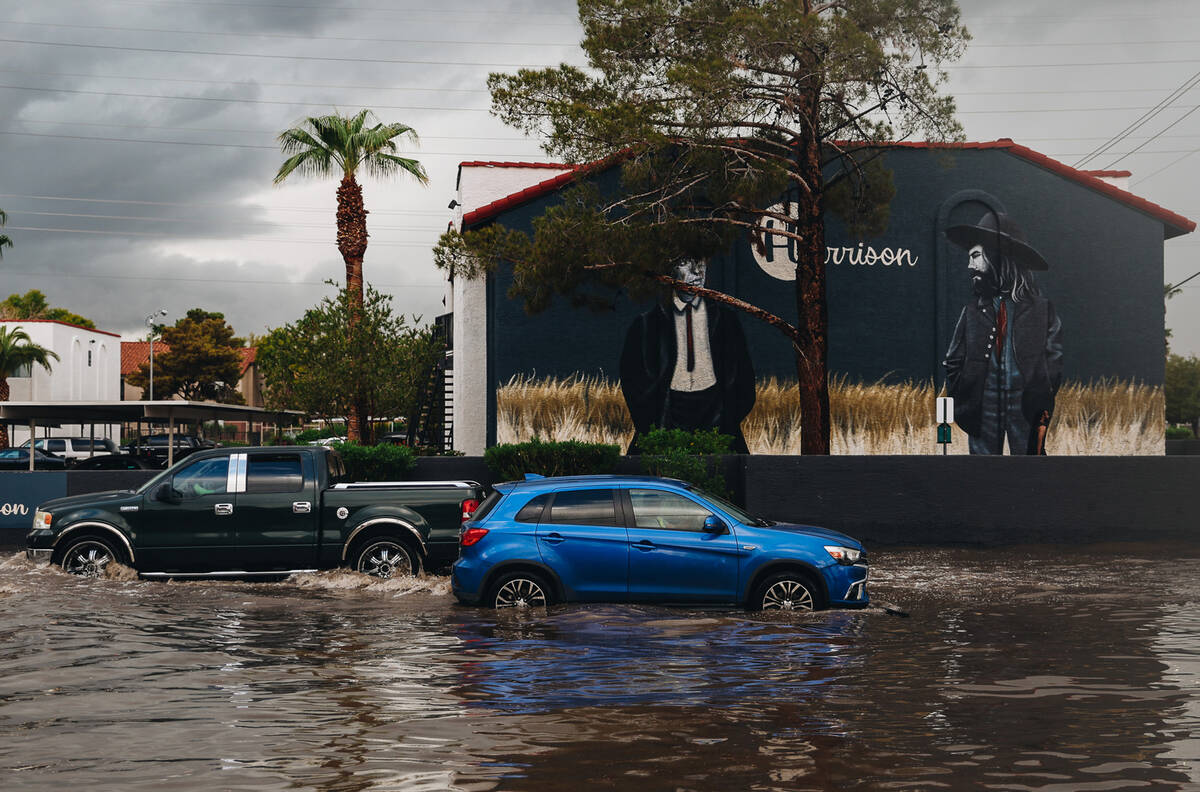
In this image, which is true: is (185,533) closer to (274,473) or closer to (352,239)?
(274,473)

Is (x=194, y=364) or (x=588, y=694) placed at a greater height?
(x=194, y=364)

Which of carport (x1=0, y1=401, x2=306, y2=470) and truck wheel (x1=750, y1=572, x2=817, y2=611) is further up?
carport (x1=0, y1=401, x2=306, y2=470)

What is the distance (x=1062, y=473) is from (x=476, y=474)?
10.7 meters

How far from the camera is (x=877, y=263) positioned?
27.9m

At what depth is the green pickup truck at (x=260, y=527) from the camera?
14820 mm

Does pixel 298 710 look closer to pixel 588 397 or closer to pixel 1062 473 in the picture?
pixel 1062 473

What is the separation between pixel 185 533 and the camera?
1498cm

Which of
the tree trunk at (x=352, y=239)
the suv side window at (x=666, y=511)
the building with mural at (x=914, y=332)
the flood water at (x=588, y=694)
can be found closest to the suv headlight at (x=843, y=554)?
the flood water at (x=588, y=694)

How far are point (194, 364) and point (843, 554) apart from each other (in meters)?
77.8

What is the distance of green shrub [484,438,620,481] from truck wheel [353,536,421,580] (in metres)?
6.90

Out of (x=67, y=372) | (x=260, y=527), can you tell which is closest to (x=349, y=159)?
(x=260, y=527)

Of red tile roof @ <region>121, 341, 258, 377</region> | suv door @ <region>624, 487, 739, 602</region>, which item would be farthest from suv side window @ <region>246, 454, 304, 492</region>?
red tile roof @ <region>121, 341, 258, 377</region>

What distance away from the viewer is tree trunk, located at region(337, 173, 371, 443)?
3356 cm

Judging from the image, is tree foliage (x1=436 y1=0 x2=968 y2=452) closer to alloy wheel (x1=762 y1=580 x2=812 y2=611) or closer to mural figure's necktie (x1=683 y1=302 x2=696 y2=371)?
mural figure's necktie (x1=683 y1=302 x2=696 y2=371)
